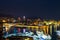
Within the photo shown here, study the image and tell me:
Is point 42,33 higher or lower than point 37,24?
lower

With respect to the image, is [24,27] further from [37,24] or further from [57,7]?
[57,7]

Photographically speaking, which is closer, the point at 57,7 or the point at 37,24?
the point at 37,24

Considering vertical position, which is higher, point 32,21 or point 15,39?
point 32,21

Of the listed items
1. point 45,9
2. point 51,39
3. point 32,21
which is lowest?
point 51,39

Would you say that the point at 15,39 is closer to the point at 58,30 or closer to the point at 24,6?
the point at 24,6

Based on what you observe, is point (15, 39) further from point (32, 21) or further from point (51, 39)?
point (51, 39)

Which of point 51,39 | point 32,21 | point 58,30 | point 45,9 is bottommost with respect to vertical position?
point 51,39

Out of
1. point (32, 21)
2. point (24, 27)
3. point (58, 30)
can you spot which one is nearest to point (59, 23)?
point (58, 30)

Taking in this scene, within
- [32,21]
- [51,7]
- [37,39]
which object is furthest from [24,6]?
[37,39]

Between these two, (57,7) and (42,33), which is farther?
(57,7)
